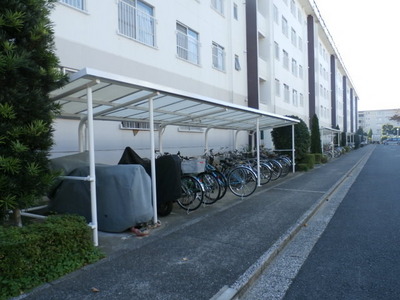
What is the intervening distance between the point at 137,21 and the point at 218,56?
564cm

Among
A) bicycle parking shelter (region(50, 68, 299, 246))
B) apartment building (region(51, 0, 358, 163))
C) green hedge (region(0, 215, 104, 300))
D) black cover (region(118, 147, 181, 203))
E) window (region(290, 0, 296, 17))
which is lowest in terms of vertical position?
green hedge (region(0, 215, 104, 300))

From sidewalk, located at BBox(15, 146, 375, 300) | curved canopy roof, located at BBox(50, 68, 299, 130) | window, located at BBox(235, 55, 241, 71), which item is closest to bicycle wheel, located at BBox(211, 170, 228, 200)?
sidewalk, located at BBox(15, 146, 375, 300)

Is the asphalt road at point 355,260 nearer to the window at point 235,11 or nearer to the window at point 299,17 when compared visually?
the window at point 235,11

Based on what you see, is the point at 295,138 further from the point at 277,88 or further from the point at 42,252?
the point at 42,252

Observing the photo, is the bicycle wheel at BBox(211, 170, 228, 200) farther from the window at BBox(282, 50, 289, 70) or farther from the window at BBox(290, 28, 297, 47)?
the window at BBox(290, 28, 297, 47)

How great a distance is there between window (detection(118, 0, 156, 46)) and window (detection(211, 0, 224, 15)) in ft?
16.6

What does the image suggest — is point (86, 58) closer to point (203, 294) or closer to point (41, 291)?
point (41, 291)

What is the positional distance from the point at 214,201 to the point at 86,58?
4.90 m

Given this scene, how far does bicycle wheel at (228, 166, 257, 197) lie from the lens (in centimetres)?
839

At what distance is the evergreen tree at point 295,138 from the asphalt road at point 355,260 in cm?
732

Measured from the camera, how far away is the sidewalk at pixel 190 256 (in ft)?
A: 10.5

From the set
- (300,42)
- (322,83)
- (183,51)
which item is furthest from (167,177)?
(322,83)

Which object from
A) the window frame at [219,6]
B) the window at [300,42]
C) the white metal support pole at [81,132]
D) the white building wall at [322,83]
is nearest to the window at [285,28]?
the window at [300,42]

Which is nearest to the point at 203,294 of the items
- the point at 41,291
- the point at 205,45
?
the point at 41,291
